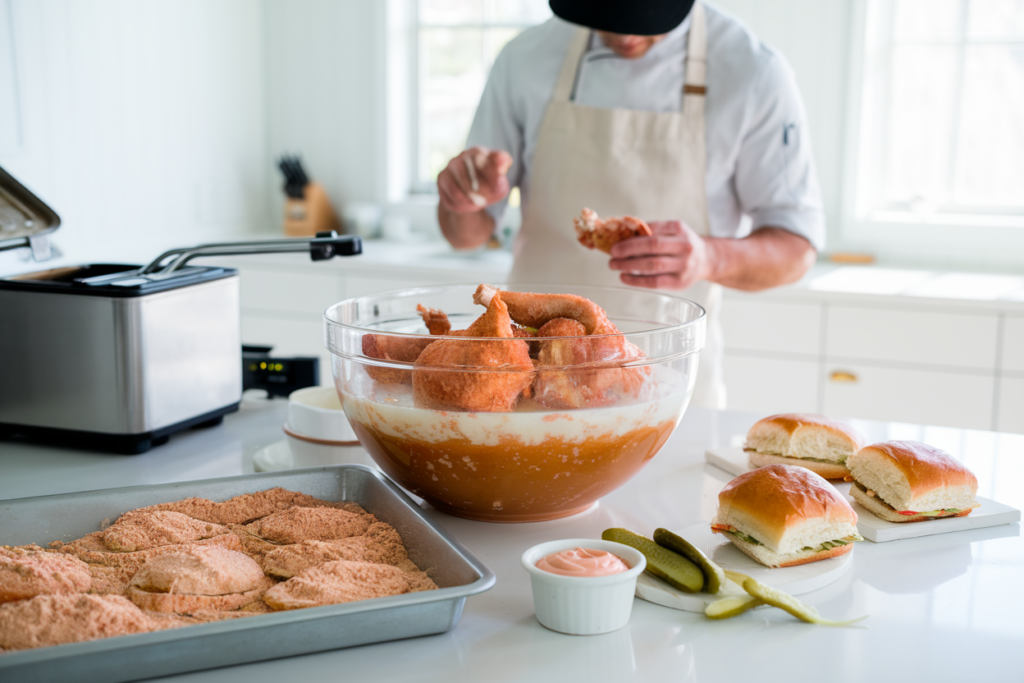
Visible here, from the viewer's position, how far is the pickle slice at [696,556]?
2.46ft

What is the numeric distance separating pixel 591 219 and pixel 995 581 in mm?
792

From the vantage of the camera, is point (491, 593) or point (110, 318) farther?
point (110, 318)

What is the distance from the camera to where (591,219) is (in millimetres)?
1414

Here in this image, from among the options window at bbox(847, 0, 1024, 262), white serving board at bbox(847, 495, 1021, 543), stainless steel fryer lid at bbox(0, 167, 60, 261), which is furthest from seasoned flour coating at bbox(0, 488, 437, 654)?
window at bbox(847, 0, 1024, 262)

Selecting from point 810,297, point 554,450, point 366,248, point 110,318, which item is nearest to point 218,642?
point 554,450

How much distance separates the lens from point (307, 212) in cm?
371

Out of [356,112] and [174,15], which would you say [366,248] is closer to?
[356,112]

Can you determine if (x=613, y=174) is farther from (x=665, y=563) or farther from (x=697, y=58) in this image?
(x=665, y=563)

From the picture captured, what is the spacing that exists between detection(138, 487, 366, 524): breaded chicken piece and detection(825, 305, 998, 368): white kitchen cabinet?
2.15m

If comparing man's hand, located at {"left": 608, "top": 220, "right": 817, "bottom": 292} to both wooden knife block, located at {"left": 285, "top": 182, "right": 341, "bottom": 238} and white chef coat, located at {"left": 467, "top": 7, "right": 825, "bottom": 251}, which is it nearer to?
white chef coat, located at {"left": 467, "top": 7, "right": 825, "bottom": 251}

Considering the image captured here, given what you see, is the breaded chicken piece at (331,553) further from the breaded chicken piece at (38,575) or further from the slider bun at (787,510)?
the slider bun at (787,510)

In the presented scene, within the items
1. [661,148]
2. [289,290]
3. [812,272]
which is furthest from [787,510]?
[289,290]

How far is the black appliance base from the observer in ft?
3.80

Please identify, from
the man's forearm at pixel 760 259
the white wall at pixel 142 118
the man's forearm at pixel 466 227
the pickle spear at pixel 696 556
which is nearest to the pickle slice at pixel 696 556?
the pickle spear at pixel 696 556
